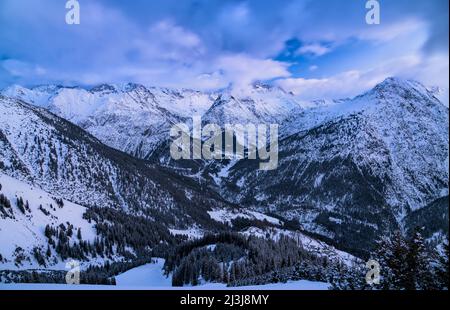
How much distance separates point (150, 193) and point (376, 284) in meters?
174

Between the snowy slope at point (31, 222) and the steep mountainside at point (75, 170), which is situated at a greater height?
the steep mountainside at point (75, 170)

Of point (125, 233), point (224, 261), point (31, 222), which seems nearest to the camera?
point (224, 261)

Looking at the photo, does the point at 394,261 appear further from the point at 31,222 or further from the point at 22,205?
the point at 22,205

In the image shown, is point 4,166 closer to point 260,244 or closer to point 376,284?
point 260,244

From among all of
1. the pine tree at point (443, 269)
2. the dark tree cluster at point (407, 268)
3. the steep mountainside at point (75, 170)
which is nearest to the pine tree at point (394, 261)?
the dark tree cluster at point (407, 268)

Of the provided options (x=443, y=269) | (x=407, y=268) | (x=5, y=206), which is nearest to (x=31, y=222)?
(x=5, y=206)

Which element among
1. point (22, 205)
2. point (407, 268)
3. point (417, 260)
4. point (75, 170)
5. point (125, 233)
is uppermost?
point (75, 170)

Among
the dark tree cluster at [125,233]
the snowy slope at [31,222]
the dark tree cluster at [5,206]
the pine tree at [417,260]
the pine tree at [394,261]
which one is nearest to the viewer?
the pine tree at [394,261]

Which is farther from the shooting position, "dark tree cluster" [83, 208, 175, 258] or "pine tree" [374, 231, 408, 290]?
"dark tree cluster" [83, 208, 175, 258]

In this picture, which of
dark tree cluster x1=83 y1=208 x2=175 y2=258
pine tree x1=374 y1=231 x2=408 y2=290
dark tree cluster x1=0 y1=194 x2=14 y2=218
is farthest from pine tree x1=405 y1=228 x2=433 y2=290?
dark tree cluster x1=83 y1=208 x2=175 y2=258

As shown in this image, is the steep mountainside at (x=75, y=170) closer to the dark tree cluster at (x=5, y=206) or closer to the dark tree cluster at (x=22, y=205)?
the dark tree cluster at (x=22, y=205)

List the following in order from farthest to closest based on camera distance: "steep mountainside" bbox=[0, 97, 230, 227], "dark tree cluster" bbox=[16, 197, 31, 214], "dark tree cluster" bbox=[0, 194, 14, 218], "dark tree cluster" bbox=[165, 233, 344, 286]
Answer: "steep mountainside" bbox=[0, 97, 230, 227], "dark tree cluster" bbox=[16, 197, 31, 214], "dark tree cluster" bbox=[0, 194, 14, 218], "dark tree cluster" bbox=[165, 233, 344, 286]

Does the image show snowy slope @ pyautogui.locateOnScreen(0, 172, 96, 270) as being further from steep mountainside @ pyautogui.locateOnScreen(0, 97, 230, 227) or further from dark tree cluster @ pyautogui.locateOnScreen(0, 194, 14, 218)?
steep mountainside @ pyautogui.locateOnScreen(0, 97, 230, 227)

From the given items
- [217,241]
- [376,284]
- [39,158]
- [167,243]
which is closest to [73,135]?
[39,158]
